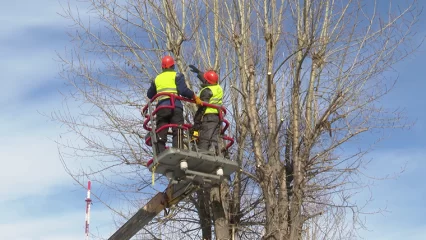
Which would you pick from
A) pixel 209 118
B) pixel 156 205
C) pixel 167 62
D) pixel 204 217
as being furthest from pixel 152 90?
pixel 204 217

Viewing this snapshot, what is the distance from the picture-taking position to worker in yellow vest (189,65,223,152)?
798cm

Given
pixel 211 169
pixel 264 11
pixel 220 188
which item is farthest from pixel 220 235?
pixel 264 11

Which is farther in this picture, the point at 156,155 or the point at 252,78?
the point at 252,78

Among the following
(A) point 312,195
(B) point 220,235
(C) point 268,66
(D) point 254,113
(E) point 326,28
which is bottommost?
(B) point 220,235

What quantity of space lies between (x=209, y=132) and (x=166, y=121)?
592 mm

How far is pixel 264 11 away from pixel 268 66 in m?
1.21

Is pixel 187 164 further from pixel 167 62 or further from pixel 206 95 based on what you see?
pixel 167 62

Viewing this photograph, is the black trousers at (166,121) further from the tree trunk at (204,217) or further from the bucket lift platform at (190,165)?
the tree trunk at (204,217)

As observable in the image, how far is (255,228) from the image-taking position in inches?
424

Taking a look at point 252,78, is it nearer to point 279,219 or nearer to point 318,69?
point 318,69

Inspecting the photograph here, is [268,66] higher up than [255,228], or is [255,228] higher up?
[268,66]

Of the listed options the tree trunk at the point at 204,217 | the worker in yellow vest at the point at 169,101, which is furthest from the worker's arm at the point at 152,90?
the tree trunk at the point at 204,217

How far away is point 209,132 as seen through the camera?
8.02 meters

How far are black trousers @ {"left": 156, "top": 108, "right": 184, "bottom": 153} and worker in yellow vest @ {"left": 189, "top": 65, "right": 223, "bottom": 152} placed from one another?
0.35 m
